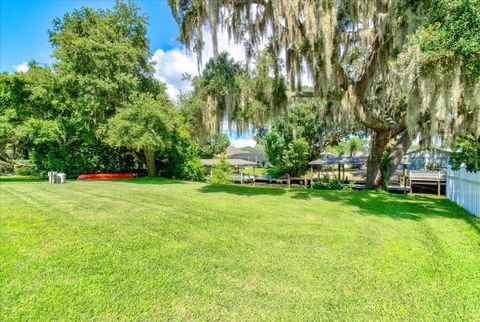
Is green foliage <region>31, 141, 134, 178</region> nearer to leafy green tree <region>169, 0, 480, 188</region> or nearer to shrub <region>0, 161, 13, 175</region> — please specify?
leafy green tree <region>169, 0, 480, 188</region>

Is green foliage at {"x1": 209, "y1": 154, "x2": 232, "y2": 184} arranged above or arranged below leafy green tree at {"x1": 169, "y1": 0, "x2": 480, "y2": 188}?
below

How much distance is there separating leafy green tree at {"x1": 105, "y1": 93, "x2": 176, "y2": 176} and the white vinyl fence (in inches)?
428

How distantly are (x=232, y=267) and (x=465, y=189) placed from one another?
6559 millimetres

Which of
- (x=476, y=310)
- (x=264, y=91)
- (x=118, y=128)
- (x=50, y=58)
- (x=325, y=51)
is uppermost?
(x=50, y=58)

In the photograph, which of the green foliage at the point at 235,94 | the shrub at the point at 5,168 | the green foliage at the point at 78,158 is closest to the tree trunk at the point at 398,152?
the green foliage at the point at 235,94

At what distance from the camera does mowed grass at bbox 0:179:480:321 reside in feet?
6.51

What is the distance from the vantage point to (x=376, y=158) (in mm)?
10492

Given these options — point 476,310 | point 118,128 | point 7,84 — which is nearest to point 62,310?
point 476,310

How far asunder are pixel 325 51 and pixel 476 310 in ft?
20.8

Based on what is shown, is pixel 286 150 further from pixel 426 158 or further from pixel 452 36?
pixel 452 36

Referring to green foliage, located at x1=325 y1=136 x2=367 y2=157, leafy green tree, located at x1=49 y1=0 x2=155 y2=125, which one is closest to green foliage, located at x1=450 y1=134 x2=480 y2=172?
leafy green tree, located at x1=49 y1=0 x2=155 y2=125

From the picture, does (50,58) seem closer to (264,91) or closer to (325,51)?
(264,91)

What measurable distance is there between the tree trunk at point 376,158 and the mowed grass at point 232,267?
231 inches

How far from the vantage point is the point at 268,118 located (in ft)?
28.7
